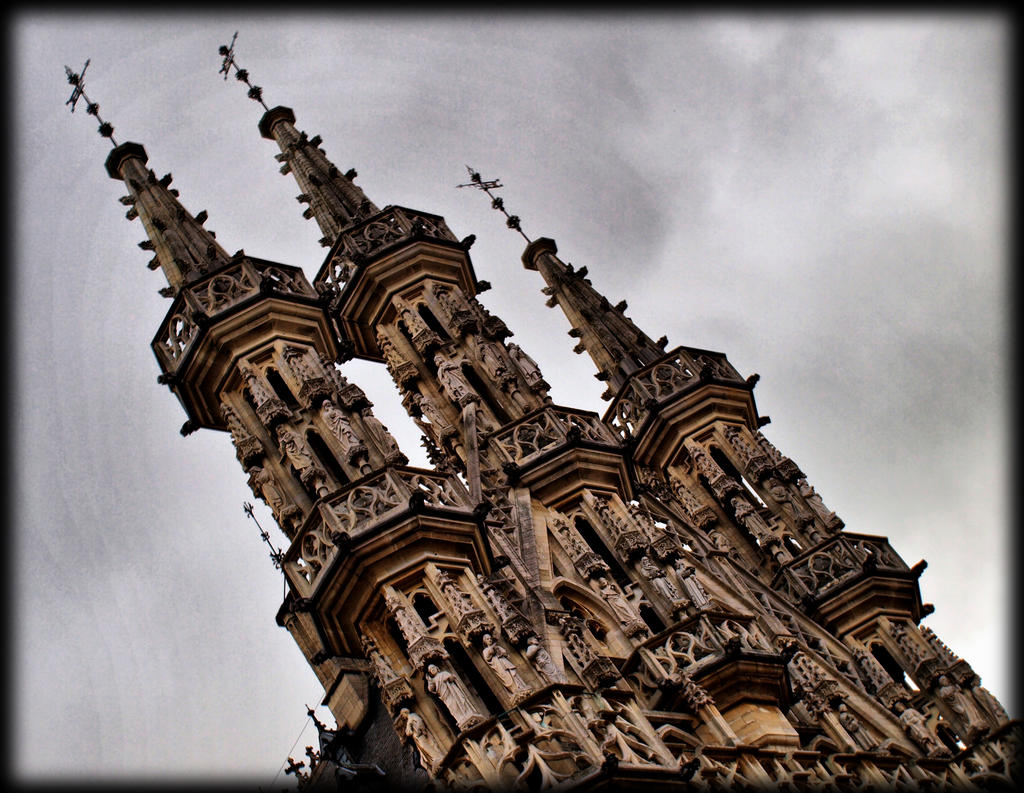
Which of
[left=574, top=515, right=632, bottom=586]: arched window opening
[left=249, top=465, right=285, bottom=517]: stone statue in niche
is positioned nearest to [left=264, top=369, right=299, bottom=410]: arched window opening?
[left=249, top=465, right=285, bottom=517]: stone statue in niche

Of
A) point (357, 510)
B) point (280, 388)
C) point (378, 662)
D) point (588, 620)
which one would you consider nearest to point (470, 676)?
point (378, 662)

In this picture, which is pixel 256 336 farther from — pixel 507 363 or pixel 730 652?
pixel 730 652

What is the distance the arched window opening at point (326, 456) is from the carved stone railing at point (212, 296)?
3321mm

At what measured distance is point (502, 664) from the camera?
18062 mm

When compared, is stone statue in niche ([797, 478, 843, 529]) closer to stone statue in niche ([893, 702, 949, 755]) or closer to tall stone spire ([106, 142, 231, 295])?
stone statue in niche ([893, 702, 949, 755])

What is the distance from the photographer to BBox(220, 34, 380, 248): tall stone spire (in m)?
31.0

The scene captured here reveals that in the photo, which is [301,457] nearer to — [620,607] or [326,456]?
[326,456]

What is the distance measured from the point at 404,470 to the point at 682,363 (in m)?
10.9

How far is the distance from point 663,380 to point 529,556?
8112 mm

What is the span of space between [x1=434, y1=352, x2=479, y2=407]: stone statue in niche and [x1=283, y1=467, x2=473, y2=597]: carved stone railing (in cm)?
501

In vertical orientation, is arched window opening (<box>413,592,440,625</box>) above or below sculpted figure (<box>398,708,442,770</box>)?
above

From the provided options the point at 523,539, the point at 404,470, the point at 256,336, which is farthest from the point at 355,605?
the point at 256,336

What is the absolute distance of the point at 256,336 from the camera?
24.5 metres

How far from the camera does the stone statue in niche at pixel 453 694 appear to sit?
17406mm
